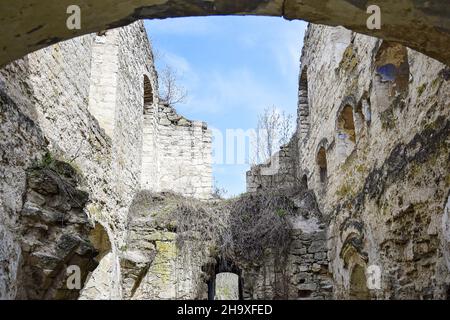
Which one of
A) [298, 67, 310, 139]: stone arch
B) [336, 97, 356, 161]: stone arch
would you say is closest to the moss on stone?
[336, 97, 356, 161]: stone arch

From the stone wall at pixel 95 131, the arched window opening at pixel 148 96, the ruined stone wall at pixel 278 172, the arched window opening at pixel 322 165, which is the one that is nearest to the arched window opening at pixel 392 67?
the arched window opening at pixel 322 165

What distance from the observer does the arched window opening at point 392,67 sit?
A: 6607 millimetres

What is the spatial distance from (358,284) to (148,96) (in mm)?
6954

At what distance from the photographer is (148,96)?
12484 millimetres

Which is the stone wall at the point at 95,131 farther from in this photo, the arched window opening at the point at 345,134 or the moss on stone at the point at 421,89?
the moss on stone at the point at 421,89

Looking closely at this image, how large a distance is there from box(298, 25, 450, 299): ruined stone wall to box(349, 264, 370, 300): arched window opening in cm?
2

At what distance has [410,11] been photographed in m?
3.42

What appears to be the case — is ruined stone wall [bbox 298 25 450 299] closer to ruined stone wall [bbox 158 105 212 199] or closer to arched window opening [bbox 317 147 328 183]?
arched window opening [bbox 317 147 328 183]

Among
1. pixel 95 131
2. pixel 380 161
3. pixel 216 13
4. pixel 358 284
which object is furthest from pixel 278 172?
Answer: pixel 216 13

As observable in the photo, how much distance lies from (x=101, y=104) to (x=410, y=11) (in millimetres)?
6283

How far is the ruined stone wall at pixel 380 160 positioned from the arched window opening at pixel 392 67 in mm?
13

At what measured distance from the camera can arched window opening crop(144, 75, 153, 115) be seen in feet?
40.1

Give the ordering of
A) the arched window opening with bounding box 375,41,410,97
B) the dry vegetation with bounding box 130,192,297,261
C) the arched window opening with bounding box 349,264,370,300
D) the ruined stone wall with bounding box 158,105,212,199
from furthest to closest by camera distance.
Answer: the ruined stone wall with bounding box 158,105,212,199
the dry vegetation with bounding box 130,192,297,261
the arched window opening with bounding box 349,264,370,300
the arched window opening with bounding box 375,41,410,97

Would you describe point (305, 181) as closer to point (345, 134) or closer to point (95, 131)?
point (345, 134)
